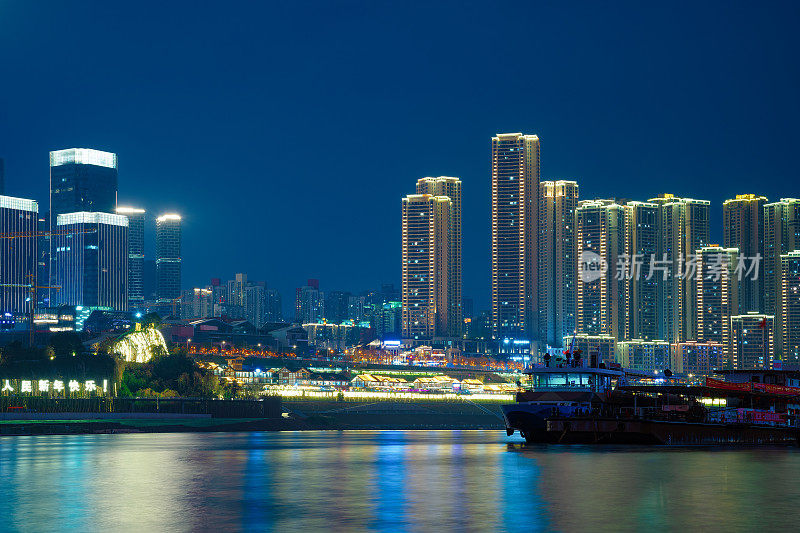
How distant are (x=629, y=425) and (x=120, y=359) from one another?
118 m

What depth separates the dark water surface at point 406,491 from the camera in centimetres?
4347

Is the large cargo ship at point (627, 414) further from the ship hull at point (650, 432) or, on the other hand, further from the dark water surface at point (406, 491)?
the dark water surface at point (406, 491)

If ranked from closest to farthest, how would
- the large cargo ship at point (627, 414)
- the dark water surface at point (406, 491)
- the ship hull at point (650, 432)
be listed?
the dark water surface at point (406, 491), the ship hull at point (650, 432), the large cargo ship at point (627, 414)

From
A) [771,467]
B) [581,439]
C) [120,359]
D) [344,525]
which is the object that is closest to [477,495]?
[344,525]

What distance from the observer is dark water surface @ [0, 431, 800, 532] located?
1711 inches

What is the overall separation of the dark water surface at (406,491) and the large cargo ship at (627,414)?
9.67 meters

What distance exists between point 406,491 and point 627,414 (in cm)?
5229

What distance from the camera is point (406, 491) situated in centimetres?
5622

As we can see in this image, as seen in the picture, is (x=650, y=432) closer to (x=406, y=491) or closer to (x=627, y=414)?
(x=627, y=414)

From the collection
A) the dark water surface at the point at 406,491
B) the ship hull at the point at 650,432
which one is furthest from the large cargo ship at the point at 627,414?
the dark water surface at the point at 406,491

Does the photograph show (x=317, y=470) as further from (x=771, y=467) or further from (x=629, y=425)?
(x=629, y=425)

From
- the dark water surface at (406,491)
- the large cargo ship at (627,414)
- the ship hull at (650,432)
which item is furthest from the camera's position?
the large cargo ship at (627,414)

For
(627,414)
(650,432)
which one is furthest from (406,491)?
(627,414)

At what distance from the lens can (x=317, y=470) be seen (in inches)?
2869
